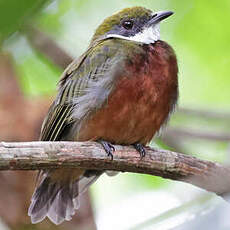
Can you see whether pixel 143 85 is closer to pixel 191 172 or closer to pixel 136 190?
pixel 191 172

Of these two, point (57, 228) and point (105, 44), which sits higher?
point (105, 44)

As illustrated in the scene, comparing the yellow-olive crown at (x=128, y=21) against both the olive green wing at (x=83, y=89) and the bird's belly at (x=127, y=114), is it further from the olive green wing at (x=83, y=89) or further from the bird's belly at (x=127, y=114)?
the bird's belly at (x=127, y=114)

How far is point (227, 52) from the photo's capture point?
486 centimetres

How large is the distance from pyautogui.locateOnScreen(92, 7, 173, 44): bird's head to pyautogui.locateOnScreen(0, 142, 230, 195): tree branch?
86 cm

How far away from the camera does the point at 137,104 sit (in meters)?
3.00

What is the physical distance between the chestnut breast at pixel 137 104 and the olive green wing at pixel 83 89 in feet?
0.19

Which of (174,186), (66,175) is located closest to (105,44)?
(66,175)

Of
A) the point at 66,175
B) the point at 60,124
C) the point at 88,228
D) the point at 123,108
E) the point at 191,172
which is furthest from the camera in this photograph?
the point at 88,228

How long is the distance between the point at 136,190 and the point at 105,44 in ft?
6.74

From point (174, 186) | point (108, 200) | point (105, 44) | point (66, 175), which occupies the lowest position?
point (108, 200)

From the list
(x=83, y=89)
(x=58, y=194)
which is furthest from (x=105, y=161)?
(x=58, y=194)

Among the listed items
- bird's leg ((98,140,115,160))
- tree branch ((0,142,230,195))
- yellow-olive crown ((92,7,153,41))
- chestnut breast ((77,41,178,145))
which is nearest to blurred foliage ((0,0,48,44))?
tree branch ((0,142,230,195))

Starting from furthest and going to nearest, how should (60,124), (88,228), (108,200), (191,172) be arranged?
(108,200), (88,228), (60,124), (191,172)

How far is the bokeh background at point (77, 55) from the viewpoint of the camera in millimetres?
3963
